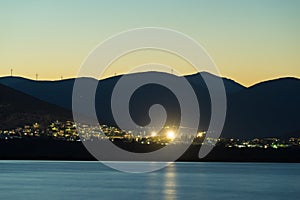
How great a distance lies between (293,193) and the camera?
320ft

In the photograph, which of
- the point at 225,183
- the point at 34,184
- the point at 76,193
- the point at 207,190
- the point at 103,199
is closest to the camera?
the point at 103,199

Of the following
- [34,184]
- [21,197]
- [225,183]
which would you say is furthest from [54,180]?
[21,197]

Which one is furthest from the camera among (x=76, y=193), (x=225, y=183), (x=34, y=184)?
(x=225, y=183)

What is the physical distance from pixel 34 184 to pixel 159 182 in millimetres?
15426

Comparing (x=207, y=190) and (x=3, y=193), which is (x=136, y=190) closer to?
(x=207, y=190)

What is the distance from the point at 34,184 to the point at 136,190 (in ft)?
49.7

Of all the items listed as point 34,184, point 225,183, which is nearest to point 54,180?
point 34,184

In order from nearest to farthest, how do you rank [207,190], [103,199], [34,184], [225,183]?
[103,199], [207,190], [34,184], [225,183]

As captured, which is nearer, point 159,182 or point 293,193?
point 293,193

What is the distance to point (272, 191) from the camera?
332 ft

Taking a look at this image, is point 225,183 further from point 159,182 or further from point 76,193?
point 76,193

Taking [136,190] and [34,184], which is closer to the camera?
[136,190]

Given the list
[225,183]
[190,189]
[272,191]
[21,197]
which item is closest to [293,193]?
[272,191]

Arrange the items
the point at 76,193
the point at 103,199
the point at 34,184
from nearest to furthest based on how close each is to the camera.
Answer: the point at 103,199 < the point at 76,193 < the point at 34,184
